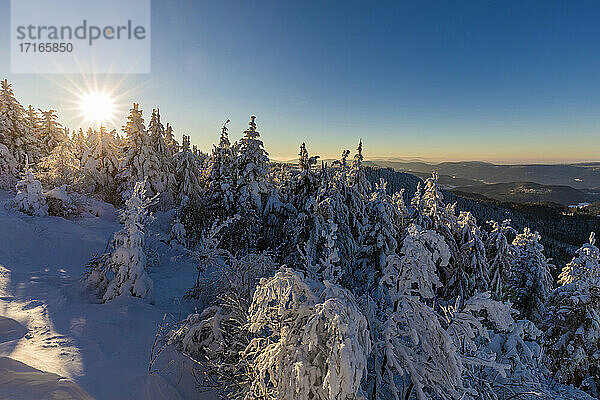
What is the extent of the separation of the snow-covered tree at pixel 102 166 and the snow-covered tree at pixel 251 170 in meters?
14.5

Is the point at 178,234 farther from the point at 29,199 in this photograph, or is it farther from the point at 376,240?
the point at 376,240

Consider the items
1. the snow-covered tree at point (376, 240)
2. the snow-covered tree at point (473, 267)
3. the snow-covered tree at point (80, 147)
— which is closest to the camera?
the snow-covered tree at point (376, 240)

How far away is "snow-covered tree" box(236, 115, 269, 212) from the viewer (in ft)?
57.4

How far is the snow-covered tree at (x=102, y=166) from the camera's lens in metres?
25.1

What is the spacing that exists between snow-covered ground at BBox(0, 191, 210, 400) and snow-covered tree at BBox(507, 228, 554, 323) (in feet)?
56.7

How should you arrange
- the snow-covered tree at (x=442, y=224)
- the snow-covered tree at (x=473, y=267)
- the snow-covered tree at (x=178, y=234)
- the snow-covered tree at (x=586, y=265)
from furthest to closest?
1. the snow-covered tree at (x=178, y=234)
2. the snow-covered tree at (x=586, y=265)
3. the snow-covered tree at (x=473, y=267)
4. the snow-covered tree at (x=442, y=224)

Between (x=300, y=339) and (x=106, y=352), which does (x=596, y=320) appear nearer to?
(x=300, y=339)

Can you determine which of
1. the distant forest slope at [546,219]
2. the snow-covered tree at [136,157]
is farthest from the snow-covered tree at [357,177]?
the distant forest slope at [546,219]

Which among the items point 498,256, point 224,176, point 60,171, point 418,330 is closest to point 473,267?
point 498,256

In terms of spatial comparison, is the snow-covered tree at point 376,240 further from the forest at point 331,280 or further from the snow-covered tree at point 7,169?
the snow-covered tree at point 7,169

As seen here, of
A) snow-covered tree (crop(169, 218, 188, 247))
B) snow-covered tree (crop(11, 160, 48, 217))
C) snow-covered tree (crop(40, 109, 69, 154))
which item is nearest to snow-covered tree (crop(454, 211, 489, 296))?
snow-covered tree (crop(169, 218, 188, 247))

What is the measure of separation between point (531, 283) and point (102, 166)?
114 ft

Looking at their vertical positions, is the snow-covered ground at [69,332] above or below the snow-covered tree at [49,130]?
below

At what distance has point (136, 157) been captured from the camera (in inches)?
936
